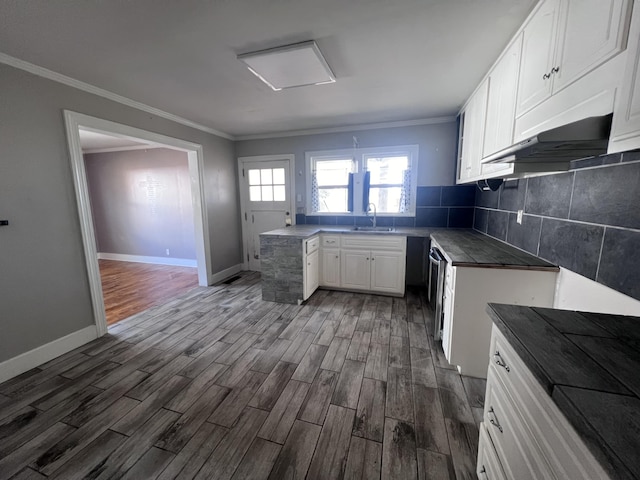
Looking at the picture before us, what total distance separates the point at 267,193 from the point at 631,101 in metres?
4.20

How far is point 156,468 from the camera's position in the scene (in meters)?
1.31

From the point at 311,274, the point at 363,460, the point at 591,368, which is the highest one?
the point at 591,368

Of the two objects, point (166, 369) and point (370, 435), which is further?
point (166, 369)

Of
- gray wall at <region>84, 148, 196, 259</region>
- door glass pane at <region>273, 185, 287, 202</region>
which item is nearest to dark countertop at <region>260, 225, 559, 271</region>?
door glass pane at <region>273, 185, 287, 202</region>

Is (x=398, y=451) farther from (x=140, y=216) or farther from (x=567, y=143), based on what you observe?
(x=140, y=216)

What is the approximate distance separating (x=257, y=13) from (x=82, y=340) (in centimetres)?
312

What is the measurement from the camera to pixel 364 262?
3.47m

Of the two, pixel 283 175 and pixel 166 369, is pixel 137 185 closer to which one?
pixel 283 175

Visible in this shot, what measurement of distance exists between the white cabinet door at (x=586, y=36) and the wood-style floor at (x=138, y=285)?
168 inches

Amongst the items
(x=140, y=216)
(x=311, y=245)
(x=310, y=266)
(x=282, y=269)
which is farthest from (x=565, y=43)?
(x=140, y=216)

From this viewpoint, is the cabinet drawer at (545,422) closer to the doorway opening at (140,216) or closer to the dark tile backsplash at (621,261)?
the dark tile backsplash at (621,261)

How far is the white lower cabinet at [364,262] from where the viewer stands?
3.35 metres

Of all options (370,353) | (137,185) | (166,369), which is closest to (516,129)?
(370,353)

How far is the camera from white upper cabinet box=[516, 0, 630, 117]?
0.95 meters
